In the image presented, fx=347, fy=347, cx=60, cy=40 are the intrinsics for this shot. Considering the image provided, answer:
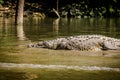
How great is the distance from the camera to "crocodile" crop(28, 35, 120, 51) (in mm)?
11702

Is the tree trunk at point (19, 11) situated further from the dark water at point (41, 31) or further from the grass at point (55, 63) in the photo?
the grass at point (55, 63)

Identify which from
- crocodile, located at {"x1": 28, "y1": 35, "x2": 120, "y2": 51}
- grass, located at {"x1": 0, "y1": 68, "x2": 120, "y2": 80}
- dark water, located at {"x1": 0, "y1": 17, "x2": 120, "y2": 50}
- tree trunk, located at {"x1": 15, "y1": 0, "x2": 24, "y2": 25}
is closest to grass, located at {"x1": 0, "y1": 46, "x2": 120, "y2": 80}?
grass, located at {"x1": 0, "y1": 68, "x2": 120, "y2": 80}

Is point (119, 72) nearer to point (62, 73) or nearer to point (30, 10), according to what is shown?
point (62, 73)

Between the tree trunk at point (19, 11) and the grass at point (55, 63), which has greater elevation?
the tree trunk at point (19, 11)

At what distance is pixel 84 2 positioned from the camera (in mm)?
52344

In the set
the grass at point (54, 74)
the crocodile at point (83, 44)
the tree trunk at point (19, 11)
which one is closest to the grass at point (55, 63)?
the grass at point (54, 74)

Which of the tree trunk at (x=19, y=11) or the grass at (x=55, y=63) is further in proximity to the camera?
the tree trunk at (x=19, y=11)

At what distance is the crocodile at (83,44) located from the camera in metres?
11.7

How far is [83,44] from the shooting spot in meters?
11.6

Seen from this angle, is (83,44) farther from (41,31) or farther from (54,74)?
(41,31)

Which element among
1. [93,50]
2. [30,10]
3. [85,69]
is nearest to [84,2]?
[30,10]

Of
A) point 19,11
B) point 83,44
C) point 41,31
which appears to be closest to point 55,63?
point 83,44

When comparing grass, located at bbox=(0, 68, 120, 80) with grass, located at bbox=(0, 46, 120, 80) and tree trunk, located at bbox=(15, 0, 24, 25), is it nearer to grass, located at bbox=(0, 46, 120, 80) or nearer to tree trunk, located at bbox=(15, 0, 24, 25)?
grass, located at bbox=(0, 46, 120, 80)

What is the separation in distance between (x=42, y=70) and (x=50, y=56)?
7.99 feet
